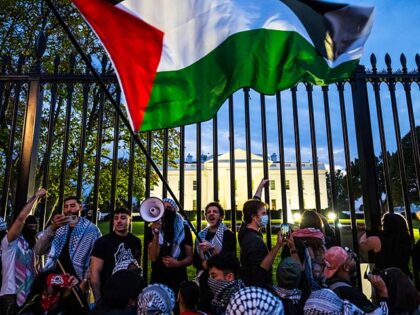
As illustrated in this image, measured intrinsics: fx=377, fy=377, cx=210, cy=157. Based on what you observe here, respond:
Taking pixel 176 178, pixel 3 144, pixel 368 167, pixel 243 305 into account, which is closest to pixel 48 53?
pixel 3 144

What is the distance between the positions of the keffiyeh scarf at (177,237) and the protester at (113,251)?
0.34 metres

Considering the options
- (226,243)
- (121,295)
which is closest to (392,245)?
(226,243)

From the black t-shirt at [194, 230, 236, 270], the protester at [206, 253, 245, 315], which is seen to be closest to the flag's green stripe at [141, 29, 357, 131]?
the black t-shirt at [194, 230, 236, 270]

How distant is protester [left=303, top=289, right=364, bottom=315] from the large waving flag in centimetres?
215

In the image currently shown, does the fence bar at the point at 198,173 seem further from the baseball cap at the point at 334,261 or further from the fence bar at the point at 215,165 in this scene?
the baseball cap at the point at 334,261

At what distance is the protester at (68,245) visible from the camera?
415cm

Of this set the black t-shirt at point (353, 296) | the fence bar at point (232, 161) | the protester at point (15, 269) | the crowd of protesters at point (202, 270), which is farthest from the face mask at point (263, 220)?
the protester at point (15, 269)

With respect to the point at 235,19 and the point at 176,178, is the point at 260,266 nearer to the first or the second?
the point at 235,19

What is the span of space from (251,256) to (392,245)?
1651 millimetres

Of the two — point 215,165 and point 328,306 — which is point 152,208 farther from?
point 328,306

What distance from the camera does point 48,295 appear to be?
11.1 feet

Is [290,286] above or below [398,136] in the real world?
below

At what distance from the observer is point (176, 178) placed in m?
26.3

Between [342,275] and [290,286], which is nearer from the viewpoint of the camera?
[290,286]
